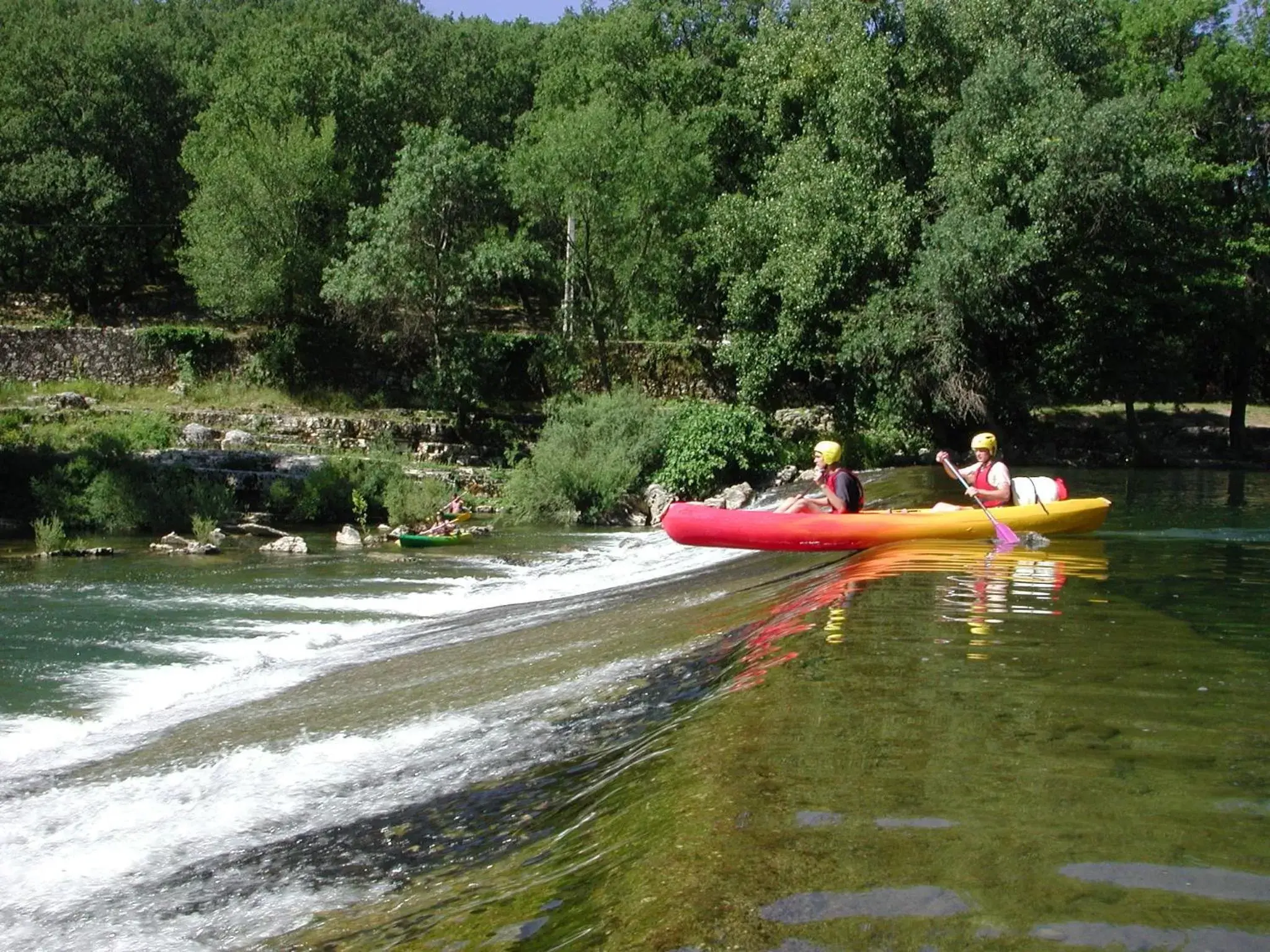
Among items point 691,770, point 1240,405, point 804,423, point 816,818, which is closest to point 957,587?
point 691,770

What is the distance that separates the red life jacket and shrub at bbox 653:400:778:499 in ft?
34.9

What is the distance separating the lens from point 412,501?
2208 centimetres

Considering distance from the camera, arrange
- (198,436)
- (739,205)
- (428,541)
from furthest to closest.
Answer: (739,205) → (198,436) → (428,541)

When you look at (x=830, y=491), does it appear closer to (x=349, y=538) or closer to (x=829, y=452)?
(x=829, y=452)

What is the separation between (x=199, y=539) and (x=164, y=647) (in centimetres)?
878

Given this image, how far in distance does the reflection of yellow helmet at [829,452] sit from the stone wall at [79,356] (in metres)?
25.8

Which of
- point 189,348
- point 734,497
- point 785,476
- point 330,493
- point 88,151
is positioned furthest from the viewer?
point 88,151

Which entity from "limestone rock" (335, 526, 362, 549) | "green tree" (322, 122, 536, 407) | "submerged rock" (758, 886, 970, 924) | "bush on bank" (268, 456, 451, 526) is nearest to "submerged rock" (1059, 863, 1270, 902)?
"submerged rock" (758, 886, 970, 924)

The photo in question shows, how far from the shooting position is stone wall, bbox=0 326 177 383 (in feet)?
109

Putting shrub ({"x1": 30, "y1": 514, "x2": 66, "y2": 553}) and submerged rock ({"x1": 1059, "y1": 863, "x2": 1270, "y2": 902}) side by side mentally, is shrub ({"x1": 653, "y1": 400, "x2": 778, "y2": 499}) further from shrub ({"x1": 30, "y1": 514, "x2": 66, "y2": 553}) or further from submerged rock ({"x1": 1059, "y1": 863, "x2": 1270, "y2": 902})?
submerged rock ({"x1": 1059, "y1": 863, "x2": 1270, "y2": 902})

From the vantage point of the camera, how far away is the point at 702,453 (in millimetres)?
23781

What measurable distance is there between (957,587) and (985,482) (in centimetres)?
391

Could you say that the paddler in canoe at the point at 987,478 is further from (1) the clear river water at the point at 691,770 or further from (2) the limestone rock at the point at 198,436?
(2) the limestone rock at the point at 198,436

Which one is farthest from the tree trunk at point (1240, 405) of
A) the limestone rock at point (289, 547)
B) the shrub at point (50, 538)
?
the shrub at point (50, 538)
